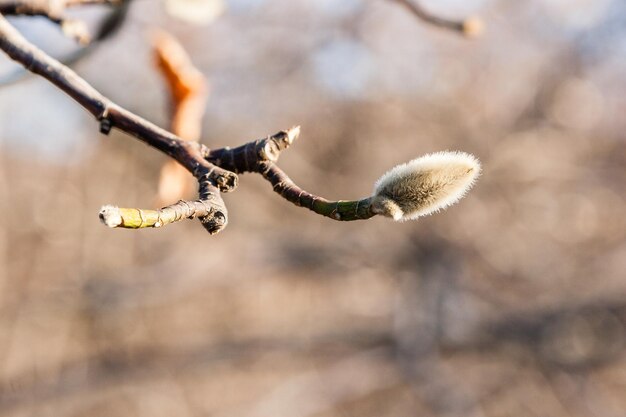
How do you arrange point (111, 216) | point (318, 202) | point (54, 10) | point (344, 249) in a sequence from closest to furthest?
1. point (111, 216)
2. point (318, 202)
3. point (54, 10)
4. point (344, 249)

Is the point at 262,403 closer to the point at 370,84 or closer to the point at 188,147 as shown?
the point at 370,84

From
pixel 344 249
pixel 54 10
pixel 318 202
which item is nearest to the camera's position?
pixel 318 202

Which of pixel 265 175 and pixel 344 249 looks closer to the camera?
pixel 265 175

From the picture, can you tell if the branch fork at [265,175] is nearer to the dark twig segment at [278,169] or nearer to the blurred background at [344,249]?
the dark twig segment at [278,169]

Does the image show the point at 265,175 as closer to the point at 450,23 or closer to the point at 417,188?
the point at 417,188

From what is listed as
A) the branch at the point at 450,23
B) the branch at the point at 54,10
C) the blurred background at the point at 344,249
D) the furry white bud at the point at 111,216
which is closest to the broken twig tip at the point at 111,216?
the furry white bud at the point at 111,216

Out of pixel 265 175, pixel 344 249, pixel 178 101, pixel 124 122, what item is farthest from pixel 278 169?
pixel 344 249

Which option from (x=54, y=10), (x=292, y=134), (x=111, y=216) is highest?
(x=54, y=10)
